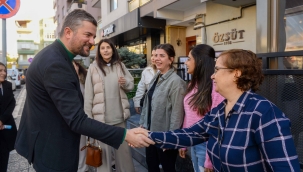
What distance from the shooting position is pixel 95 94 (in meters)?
3.37

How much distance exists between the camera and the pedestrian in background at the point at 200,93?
94.9 inches

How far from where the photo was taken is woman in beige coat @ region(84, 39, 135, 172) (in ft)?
11.0

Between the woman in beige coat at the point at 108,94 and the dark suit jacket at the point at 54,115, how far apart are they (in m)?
1.38

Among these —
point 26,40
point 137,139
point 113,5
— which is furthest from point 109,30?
point 26,40

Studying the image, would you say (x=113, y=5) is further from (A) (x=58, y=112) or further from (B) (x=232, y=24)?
(A) (x=58, y=112)

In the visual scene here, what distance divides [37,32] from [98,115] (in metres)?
69.1

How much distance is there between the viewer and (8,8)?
4.71m

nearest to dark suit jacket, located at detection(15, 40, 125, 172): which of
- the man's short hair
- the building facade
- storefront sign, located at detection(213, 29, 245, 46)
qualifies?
the man's short hair

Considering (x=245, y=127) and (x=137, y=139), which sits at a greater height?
(x=245, y=127)

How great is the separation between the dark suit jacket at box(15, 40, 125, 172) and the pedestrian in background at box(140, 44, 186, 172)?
1.00 m

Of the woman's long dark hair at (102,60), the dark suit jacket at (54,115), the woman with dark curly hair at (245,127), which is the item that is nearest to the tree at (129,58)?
the woman's long dark hair at (102,60)

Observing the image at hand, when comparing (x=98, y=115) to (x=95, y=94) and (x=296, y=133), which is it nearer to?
(x=95, y=94)

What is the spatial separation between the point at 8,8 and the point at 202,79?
4226mm

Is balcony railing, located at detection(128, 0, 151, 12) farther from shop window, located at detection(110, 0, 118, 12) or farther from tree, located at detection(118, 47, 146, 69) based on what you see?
tree, located at detection(118, 47, 146, 69)
